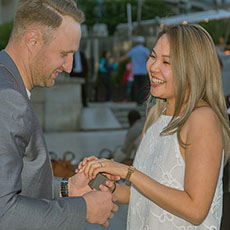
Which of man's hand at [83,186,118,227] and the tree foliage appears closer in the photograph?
Result: man's hand at [83,186,118,227]

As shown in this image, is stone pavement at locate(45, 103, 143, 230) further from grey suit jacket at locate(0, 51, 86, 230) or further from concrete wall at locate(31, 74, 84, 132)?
grey suit jacket at locate(0, 51, 86, 230)

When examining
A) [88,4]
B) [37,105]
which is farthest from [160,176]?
[88,4]

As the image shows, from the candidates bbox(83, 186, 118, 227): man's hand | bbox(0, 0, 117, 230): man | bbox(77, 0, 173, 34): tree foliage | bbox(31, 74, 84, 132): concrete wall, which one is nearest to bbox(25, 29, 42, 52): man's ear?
bbox(0, 0, 117, 230): man

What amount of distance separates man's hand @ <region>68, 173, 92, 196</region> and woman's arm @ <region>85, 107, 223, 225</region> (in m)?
0.21

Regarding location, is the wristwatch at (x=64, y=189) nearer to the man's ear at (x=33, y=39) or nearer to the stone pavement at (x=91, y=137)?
the man's ear at (x=33, y=39)

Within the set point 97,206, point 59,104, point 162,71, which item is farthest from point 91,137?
point 97,206

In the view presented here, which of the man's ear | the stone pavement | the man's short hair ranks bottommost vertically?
the stone pavement

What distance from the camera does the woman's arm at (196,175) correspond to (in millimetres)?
2281

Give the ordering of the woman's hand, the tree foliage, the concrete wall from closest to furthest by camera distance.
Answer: the woman's hand → the concrete wall → the tree foliage

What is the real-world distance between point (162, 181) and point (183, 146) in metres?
0.23

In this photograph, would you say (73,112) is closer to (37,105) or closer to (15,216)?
(37,105)

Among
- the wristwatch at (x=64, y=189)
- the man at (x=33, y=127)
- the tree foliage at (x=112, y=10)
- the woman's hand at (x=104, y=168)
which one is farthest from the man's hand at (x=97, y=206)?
the tree foliage at (x=112, y=10)

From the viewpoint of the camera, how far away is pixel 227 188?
471 cm

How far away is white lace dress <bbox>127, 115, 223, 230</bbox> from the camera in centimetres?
247
